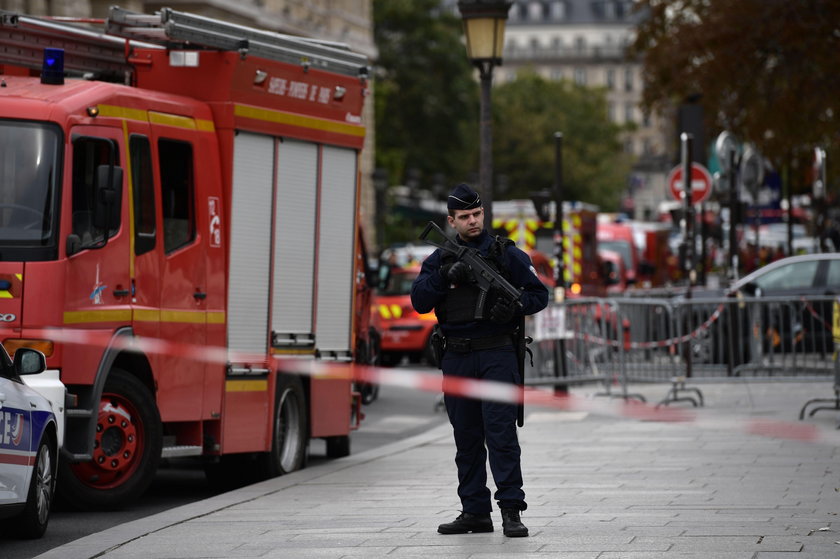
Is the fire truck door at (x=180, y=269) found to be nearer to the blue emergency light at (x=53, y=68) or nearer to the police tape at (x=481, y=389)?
the police tape at (x=481, y=389)

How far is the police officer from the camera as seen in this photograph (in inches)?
379

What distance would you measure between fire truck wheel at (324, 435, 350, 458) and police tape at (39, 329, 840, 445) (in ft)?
1.73

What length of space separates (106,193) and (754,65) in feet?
56.9

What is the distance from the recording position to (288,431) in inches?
579

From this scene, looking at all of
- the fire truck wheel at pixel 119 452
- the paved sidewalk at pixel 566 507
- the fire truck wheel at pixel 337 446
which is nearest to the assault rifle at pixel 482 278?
the paved sidewalk at pixel 566 507

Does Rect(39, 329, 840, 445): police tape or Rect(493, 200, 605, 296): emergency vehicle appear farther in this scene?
Rect(493, 200, 605, 296): emergency vehicle

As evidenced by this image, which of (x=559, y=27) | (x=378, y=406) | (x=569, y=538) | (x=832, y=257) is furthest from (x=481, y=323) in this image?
(x=559, y=27)

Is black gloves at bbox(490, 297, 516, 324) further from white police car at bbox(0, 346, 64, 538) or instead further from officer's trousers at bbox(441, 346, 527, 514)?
white police car at bbox(0, 346, 64, 538)

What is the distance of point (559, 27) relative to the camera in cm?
18588

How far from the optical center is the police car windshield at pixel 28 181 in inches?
459

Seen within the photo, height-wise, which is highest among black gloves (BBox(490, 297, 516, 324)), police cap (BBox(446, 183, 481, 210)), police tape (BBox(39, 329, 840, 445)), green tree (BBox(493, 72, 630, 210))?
green tree (BBox(493, 72, 630, 210))

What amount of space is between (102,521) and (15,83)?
9.84ft

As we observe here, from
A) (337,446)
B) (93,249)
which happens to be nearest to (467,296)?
(93,249)

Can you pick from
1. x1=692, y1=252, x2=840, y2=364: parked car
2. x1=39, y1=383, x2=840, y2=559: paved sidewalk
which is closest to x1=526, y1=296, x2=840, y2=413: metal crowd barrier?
x1=692, y1=252, x2=840, y2=364: parked car
